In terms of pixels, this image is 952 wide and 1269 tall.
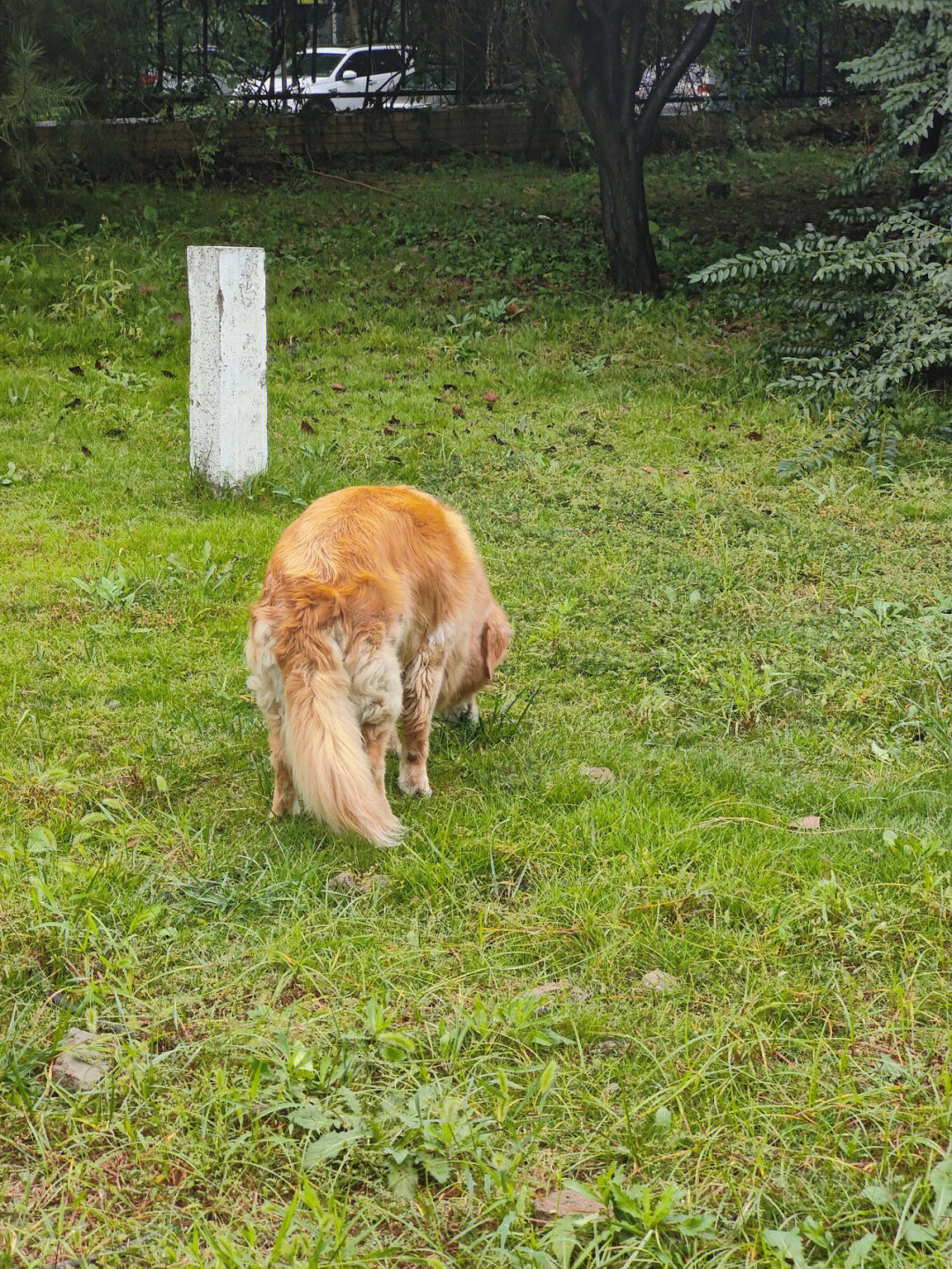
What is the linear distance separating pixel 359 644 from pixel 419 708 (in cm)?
65

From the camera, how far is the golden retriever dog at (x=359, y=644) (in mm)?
3320

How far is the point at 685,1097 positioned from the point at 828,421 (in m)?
6.81

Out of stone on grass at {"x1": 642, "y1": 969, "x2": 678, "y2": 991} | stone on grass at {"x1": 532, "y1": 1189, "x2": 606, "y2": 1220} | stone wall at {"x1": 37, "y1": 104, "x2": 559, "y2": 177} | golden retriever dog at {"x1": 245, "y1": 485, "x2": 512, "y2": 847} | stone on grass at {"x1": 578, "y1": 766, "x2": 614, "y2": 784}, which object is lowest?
stone on grass at {"x1": 532, "y1": 1189, "x2": 606, "y2": 1220}

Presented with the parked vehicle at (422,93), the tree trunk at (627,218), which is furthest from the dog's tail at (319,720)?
the parked vehicle at (422,93)

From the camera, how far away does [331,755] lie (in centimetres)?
328

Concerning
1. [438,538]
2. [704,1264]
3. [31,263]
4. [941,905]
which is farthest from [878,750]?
[31,263]

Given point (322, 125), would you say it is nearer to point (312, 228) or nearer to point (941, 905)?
point (312, 228)

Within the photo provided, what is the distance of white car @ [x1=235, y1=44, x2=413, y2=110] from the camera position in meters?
15.9

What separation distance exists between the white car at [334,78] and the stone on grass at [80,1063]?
1512 centimetres

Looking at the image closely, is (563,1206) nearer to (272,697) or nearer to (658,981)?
(658,981)

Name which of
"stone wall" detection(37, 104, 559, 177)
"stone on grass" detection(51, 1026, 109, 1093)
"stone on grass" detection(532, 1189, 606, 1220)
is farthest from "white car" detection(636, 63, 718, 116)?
"stone on grass" detection(532, 1189, 606, 1220)

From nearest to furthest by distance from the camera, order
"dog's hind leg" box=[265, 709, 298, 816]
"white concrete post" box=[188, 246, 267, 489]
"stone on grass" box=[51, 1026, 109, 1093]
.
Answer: "stone on grass" box=[51, 1026, 109, 1093] < "dog's hind leg" box=[265, 709, 298, 816] < "white concrete post" box=[188, 246, 267, 489]

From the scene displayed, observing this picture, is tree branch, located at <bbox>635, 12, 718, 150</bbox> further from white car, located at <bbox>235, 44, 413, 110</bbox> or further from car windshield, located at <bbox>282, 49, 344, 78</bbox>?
car windshield, located at <bbox>282, 49, 344, 78</bbox>

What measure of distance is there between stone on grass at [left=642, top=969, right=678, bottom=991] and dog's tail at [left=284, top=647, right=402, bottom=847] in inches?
31.2
